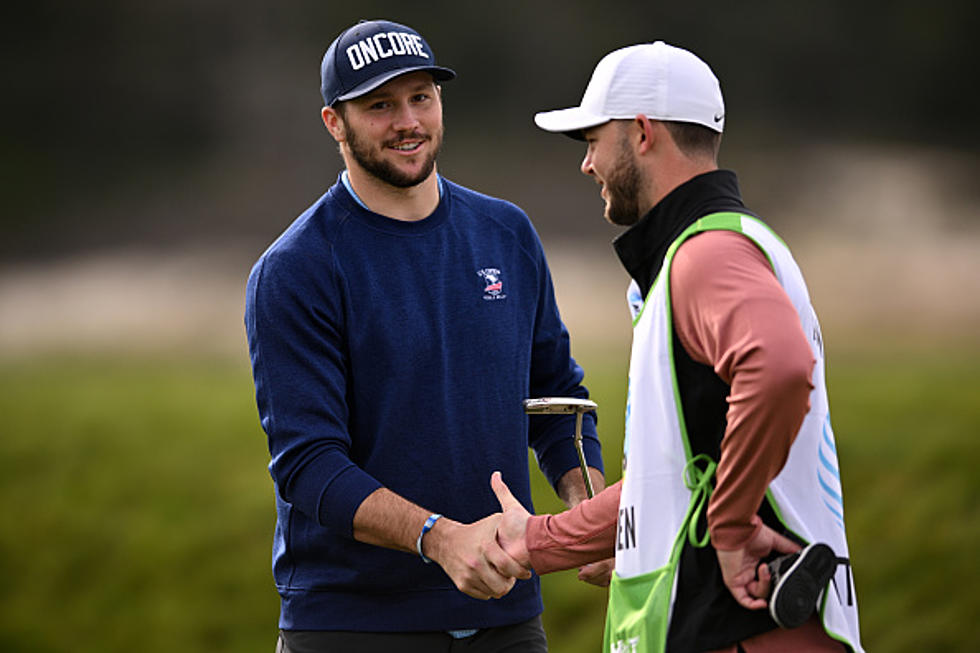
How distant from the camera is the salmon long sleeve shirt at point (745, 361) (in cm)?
191

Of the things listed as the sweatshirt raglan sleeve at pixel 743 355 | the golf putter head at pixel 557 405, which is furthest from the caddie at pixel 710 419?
the golf putter head at pixel 557 405

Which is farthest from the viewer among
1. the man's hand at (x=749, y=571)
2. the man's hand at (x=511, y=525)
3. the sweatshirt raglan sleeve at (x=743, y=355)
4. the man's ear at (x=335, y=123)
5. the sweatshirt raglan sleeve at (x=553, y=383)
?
the sweatshirt raglan sleeve at (x=553, y=383)

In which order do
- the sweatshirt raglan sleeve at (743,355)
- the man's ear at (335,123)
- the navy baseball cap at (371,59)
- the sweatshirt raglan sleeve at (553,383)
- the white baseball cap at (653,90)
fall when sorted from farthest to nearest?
the sweatshirt raglan sleeve at (553,383)
the man's ear at (335,123)
the navy baseball cap at (371,59)
the white baseball cap at (653,90)
the sweatshirt raglan sleeve at (743,355)

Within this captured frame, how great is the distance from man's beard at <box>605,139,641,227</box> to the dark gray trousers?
1.05 meters

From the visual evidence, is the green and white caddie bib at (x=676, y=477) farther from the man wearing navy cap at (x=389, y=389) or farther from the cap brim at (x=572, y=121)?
the man wearing navy cap at (x=389, y=389)

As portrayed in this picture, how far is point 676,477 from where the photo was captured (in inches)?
83.3

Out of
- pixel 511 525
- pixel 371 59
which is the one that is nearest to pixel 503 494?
pixel 511 525

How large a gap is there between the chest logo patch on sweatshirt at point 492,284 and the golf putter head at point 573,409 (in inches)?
10.3

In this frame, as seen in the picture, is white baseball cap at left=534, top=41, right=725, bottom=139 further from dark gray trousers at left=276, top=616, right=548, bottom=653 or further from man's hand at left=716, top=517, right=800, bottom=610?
dark gray trousers at left=276, top=616, right=548, bottom=653

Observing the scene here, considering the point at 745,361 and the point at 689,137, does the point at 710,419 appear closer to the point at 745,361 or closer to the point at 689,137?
the point at 745,361

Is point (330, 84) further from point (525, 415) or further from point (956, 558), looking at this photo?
point (956, 558)

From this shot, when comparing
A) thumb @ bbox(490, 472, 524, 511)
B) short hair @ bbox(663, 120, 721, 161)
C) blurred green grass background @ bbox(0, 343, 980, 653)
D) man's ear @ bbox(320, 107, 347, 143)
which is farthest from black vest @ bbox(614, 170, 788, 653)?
blurred green grass background @ bbox(0, 343, 980, 653)

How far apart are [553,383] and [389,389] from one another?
21.4 inches

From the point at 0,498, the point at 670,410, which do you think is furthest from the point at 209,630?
the point at 670,410
